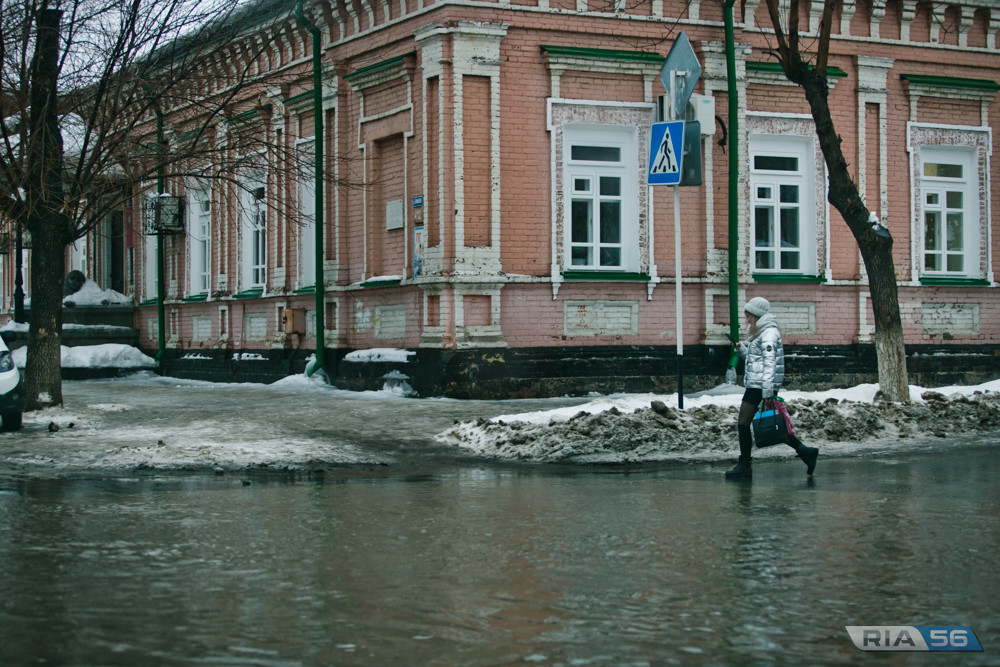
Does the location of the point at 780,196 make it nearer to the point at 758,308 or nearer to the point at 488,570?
the point at 758,308

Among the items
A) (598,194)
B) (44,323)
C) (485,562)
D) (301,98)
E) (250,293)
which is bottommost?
(485,562)

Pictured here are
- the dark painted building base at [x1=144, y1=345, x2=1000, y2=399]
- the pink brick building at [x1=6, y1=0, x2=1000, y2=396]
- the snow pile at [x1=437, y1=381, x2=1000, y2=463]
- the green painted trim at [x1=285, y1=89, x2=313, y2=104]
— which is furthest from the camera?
the green painted trim at [x1=285, y1=89, x2=313, y2=104]

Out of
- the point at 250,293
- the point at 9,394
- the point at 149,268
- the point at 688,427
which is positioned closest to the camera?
the point at 688,427

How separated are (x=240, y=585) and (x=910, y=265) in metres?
16.6

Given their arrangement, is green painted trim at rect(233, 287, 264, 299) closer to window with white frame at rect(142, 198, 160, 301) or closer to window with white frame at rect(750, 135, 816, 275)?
window with white frame at rect(142, 198, 160, 301)

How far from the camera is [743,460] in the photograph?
10.3 m

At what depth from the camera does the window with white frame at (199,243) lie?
82.9 feet

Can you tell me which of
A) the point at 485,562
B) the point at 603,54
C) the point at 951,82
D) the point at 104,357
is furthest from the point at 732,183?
the point at 104,357

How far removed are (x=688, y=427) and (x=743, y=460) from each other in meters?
2.20

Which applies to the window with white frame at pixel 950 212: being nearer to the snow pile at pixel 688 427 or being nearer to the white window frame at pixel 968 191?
the white window frame at pixel 968 191

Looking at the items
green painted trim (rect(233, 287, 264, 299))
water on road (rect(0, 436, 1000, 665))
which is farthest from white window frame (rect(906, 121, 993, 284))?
green painted trim (rect(233, 287, 264, 299))

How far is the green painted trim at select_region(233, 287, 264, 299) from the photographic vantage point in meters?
22.8

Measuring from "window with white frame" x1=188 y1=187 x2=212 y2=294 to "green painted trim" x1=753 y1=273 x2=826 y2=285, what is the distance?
38.2 ft

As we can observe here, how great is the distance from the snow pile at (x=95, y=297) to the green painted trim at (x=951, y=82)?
56.4ft
